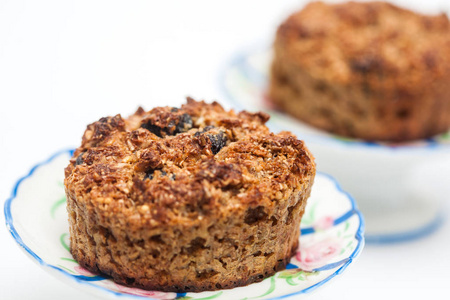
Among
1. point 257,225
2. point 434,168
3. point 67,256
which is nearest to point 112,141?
point 67,256

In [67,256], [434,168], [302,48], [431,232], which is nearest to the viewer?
[67,256]

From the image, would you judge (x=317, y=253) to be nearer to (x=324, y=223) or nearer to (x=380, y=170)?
(x=324, y=223)

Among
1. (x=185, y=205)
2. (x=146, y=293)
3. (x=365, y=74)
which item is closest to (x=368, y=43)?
(x=365, y=74)

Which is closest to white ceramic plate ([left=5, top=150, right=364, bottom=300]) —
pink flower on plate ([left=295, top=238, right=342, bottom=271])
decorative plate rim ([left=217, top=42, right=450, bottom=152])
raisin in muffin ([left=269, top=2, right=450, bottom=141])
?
pink flower on plate ([left=295, top=238, right=342, bottom=271])

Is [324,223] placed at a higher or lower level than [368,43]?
lower

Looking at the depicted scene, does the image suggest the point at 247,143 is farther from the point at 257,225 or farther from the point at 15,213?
the point at 15,213

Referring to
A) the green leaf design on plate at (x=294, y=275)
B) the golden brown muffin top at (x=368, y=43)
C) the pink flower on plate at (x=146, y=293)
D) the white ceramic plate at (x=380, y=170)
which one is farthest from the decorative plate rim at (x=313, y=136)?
the pink flower on plate at (x=146, y=293)
